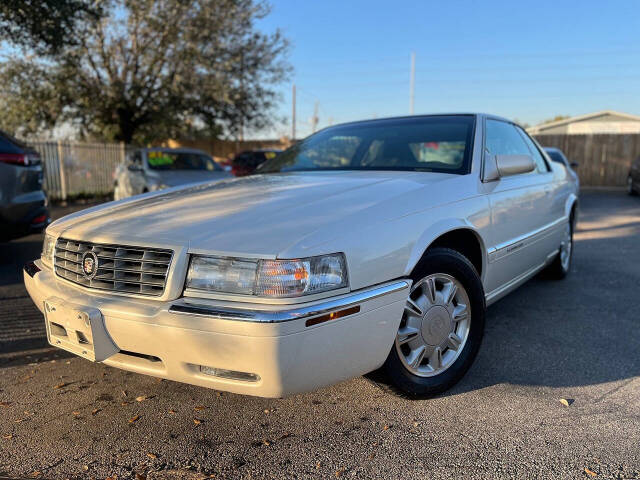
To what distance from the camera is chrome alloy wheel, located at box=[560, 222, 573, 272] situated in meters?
5.01

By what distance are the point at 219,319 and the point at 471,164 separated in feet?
6.44

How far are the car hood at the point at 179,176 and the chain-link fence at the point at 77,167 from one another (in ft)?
16.0

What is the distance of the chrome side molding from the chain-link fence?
12271 mm

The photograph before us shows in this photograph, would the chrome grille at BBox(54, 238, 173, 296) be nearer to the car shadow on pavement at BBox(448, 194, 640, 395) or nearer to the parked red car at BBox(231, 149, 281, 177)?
the car shadow on pavement at BBox(448, 194, 640, 395)

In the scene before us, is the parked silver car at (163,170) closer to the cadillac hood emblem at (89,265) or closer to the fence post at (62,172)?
the fence post at (62,172)

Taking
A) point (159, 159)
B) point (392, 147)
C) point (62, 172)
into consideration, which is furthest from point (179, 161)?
point (392, 147)

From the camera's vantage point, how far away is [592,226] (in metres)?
9.49

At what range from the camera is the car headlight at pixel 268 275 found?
2023 millimetres

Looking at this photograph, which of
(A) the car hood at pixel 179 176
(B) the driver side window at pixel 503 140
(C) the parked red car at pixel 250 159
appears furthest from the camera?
(C) the parked red car at pixel 250 159

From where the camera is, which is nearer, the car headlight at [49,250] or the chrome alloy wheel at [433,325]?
the chrome alloy wheel at [433,325]

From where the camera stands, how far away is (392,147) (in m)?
3.62

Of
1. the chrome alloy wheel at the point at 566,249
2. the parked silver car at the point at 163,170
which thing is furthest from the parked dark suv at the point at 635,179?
the parked silver car at the point at 163,170

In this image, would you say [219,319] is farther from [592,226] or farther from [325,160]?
[592,226]

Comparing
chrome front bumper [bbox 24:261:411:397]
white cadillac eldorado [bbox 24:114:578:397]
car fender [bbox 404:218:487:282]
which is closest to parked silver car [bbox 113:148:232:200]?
white cadillac eldorado [bbox 24:114:578:397]
